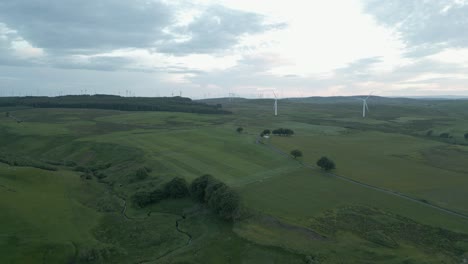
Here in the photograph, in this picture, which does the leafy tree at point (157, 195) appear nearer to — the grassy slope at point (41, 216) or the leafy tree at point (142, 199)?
A: the leafy tree at point (142, 199)

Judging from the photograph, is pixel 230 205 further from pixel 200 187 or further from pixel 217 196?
pixel 200 187

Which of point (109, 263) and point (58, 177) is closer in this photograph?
point (109, 263)

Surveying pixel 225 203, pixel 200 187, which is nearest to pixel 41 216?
pixel 200 187

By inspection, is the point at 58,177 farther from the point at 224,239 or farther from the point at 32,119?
the point at 32,119

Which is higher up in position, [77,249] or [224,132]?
[224,132]

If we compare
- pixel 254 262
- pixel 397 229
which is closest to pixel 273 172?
pixel 397 229

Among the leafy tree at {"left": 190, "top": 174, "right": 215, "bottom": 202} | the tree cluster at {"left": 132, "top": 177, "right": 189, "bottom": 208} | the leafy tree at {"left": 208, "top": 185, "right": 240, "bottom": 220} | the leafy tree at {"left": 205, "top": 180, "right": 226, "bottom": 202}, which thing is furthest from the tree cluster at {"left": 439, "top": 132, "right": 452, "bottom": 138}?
the tree cluster at {"left": 132, "top": 177, "right": 189, "bottom": 208}
